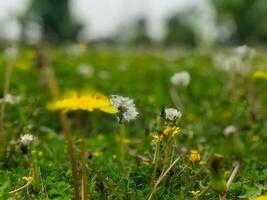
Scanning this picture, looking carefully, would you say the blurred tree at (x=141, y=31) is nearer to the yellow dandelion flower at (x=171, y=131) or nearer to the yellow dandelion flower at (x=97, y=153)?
the yellow dandelion flower at (x=97, y=153)

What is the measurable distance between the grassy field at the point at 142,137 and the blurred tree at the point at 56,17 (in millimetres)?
24338

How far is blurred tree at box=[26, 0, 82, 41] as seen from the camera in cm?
3019

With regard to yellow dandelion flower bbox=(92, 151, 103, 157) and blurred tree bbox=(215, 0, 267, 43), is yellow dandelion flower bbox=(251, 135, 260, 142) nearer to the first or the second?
yellow dandelion flower bbox=(92, 151, 103, 157)

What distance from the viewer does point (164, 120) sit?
1.92 meters

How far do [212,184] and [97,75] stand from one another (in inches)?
145

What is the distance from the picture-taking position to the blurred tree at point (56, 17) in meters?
30.2

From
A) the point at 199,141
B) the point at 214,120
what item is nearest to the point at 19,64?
the point at 214,120

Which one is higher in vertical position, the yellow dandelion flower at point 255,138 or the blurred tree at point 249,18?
the blurred tree at point 249,18

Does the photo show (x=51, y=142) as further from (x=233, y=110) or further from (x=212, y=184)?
(x=212, y=184)

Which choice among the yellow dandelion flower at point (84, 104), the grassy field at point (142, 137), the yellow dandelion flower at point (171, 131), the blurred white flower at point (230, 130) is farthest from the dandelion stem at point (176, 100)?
the yellow dandelion flower at point (84, 104)

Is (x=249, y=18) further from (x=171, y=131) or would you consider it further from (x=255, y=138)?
(x=171, y=131)

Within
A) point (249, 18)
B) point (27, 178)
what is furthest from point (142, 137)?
point (249, 18)

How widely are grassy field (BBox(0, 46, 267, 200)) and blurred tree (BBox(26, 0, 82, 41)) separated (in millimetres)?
24338

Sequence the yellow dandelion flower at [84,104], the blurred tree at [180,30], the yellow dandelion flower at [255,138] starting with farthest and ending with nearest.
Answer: the blurred tree at [180,30] → the yellow dandelion flower at [255,138] → the yellow dandelion flower at [84,104]
